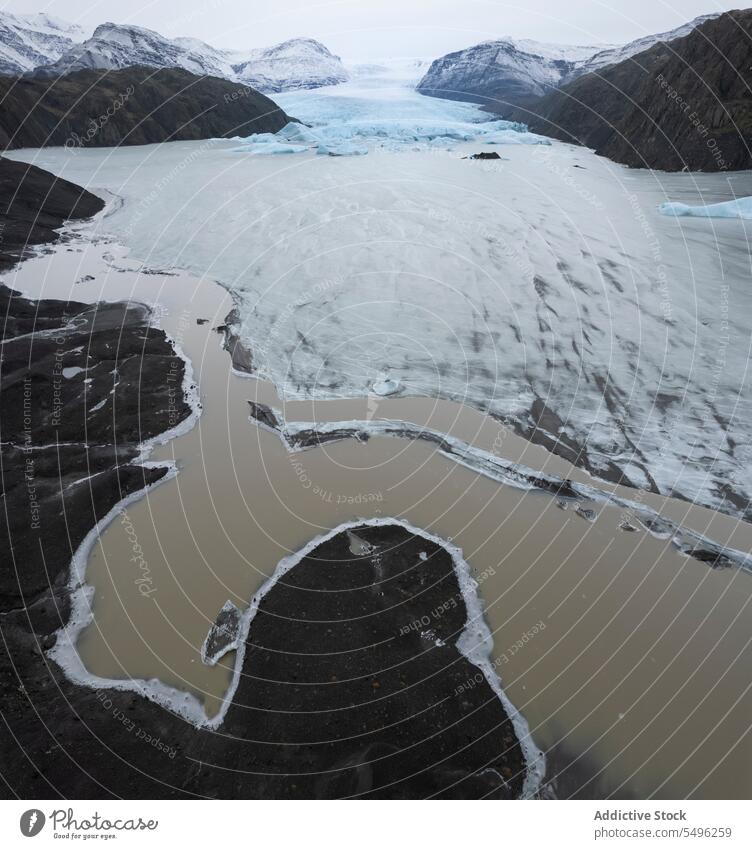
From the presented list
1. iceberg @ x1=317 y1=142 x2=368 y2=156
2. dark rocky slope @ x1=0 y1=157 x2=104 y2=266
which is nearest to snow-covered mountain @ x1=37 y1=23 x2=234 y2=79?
iceberg @ x1=317 y1=142 x2=368 y2=156

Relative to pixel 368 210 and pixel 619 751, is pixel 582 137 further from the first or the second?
pixel 619 751

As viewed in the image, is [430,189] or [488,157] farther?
[488,157]

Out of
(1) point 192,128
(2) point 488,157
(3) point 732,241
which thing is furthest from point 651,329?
(1) point 192,128

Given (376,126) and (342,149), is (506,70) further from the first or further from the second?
(342,149)

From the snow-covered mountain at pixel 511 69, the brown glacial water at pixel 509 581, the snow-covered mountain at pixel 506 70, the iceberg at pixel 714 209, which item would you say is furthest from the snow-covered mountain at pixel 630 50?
the brown glacial water at pixel 509 581

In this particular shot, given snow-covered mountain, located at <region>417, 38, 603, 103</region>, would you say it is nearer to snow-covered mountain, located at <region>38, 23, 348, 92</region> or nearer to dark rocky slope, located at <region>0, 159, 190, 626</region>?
snow-covered mountain, located at <region>38, 23, 348, 92</region>

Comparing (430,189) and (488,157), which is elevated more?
(488,157)

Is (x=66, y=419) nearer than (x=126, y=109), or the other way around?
(x=66, y=419)
